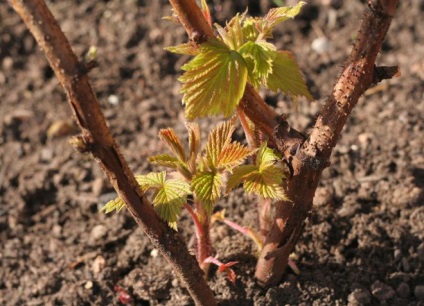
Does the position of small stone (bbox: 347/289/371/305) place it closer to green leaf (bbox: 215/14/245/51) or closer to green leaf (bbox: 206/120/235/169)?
green leaf (bbox: 206/120/235/169)

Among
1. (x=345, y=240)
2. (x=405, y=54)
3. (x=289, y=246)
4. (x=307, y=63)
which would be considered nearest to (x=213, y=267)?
(x=289, y=246)

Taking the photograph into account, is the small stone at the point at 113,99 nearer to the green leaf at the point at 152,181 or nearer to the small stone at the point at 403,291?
the green leaf at the point at 152,181

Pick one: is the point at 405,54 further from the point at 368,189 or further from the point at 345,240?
the point at 345,240

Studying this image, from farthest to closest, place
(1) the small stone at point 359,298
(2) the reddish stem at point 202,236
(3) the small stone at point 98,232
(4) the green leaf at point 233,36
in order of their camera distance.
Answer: (3) the small stone at point 98,232
(1) the small stone at point 359,298
(2) the reddish stem at point 202,236
(4) the green leaf at point 233,36

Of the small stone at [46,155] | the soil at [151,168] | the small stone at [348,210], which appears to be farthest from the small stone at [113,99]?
the small stone at [348,210]

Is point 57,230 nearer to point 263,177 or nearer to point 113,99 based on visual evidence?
point 113,99
